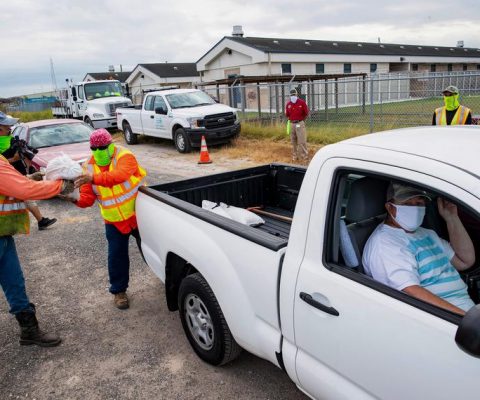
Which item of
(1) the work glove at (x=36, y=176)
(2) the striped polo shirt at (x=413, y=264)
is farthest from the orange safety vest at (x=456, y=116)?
(1) the work glove at (x=36, y=176)

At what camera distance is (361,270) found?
2256 mm

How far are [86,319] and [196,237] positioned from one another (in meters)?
1.84

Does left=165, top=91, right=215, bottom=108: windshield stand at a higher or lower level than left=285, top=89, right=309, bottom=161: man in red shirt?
higher

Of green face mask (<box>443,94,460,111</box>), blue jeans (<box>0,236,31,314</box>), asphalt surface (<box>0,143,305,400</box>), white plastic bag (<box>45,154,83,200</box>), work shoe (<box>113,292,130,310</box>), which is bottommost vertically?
asphalt surface (<box>0,143,305,400</box>)

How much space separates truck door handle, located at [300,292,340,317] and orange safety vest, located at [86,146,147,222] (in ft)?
7.39

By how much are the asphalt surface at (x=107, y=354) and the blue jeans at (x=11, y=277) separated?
17.2 inches

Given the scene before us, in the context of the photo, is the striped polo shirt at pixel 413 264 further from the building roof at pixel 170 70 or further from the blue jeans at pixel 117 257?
the building roof at pixel 170 70

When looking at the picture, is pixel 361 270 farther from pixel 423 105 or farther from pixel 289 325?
pixel 423 105

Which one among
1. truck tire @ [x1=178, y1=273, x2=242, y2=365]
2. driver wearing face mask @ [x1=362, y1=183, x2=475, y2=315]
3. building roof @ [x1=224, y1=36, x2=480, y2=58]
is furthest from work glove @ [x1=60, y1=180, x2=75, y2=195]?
building roof @ [x1=224, y1=36, x2=480, y2=58]

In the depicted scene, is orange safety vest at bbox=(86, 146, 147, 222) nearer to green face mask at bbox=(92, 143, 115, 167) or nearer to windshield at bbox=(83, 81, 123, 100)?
green face mask at bbox=(92, 143, 115, 167)

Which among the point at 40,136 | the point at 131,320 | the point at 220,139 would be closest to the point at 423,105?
the point at 220,139

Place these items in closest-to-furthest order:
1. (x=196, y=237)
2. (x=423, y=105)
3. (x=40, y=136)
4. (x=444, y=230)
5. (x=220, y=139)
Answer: (x=444, y=230), (x=196, y=237), (x=40, y=136), (x=220, y=139), (x=423, y=105)

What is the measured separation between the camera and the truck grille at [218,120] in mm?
13219

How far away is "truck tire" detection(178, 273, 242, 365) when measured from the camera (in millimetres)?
2955
